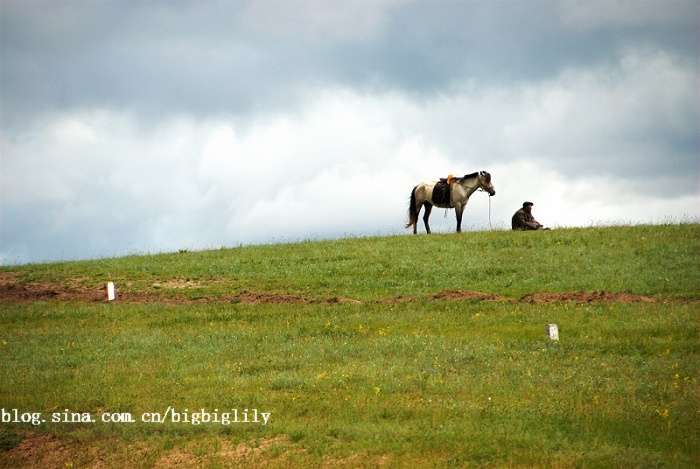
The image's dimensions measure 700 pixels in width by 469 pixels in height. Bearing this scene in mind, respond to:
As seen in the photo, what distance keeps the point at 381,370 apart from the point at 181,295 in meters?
13.8

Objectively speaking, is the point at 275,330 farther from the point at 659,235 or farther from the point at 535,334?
the point at 659,235

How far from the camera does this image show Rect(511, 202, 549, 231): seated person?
39875mm

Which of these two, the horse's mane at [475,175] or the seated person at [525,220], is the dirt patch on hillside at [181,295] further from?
the horse's mane at [475,175]

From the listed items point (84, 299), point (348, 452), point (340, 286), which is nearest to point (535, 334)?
point (348, 452)

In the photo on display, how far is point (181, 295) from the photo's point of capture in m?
29.8

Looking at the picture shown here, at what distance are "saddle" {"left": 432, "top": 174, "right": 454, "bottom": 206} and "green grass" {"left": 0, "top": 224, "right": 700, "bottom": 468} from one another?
10128mm

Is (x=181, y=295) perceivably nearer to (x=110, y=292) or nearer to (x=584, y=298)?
(x=110, y=292)

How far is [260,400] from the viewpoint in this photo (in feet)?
52.2

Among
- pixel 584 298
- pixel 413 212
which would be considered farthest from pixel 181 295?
pixel 413 212

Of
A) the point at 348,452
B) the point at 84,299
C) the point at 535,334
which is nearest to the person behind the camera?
the point at 348,452

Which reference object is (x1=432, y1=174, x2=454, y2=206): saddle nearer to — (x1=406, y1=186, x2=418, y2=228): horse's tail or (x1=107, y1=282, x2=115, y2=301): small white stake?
(x1=406, y1=186, x2=418, y2=228): horse's tail

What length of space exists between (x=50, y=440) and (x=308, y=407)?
180 inches

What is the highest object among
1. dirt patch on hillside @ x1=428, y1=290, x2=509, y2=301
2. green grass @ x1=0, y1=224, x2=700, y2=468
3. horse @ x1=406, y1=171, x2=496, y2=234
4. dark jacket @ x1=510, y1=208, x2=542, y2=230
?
horse @ x1=406, y1=171, x2=496, y2=234

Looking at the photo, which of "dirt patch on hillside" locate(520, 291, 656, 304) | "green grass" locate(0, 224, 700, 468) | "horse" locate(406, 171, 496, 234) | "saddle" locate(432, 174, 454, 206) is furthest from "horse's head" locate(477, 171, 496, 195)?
"dirt patch on hillside" locate(520, 291, 656, 304)
